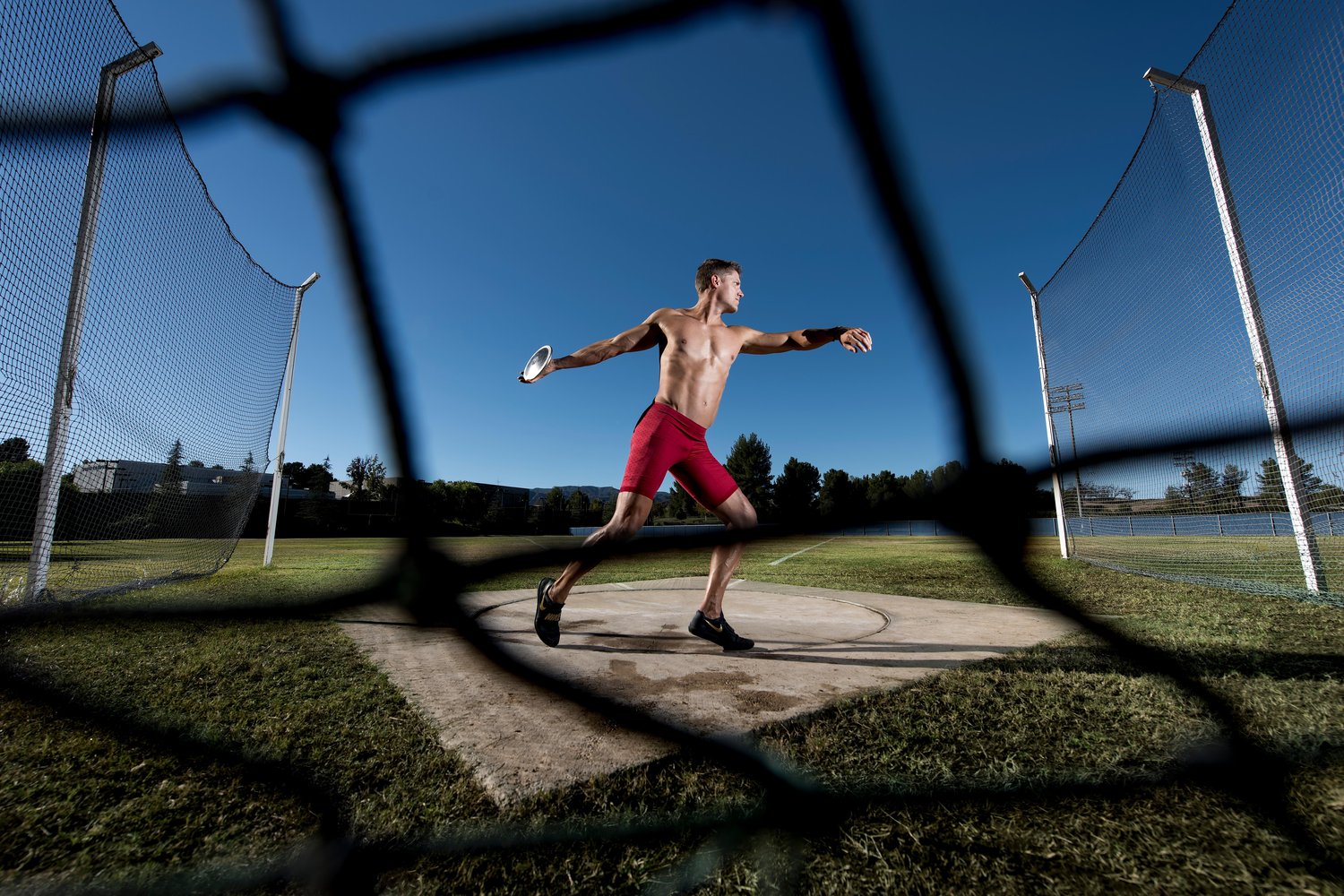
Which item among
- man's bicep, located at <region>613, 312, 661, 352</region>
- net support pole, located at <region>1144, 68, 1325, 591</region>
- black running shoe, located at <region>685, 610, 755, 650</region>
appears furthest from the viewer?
net support pole, located at <region>1144, 68, 1325, 591</region>

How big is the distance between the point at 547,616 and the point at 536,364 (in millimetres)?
1408

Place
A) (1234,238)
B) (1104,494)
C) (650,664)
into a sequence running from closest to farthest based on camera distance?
1. (1104,494)
2. (650,664)
3. (1234,238)

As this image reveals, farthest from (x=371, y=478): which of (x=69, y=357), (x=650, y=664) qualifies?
(x=69, y=357)

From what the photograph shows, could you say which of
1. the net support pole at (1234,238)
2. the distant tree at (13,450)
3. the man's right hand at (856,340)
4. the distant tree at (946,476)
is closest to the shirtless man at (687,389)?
the man's right hand at (856,340)

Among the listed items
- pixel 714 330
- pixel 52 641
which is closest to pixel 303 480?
pixel 52 641

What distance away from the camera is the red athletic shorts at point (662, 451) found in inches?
86.4

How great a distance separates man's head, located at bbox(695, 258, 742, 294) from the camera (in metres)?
2.54

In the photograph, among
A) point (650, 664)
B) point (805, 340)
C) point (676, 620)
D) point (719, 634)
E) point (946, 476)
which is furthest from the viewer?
point (676, 620)

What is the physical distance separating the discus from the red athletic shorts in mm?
759

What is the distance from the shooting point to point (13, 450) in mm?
3580

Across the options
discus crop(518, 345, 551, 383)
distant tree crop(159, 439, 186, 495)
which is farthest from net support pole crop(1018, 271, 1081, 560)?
distant tree crop(159, 439, 186, 495)

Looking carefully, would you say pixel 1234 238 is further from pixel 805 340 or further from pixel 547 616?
pixel 547 616

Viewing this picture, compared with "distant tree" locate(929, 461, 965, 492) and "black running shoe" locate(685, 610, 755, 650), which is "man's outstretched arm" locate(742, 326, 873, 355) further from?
"black running shoe" locate(685, 610, 755, 650)

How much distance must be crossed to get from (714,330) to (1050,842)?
194cm
